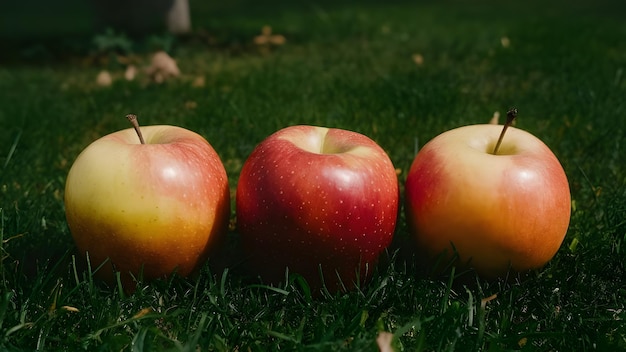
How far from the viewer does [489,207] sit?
81.7 inches

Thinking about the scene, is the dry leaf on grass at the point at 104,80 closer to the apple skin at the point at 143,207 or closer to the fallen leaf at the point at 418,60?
the fallen leaf at the point at 418,60

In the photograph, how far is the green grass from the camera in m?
1.88

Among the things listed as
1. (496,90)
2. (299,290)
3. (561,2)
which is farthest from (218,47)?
(561,2)

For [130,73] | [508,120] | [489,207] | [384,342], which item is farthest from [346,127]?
[130,73]

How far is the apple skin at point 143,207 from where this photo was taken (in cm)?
204

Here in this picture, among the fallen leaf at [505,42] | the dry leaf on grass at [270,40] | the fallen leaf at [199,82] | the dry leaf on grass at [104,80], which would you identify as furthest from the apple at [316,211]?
the dry leaf on grass at [270,40]

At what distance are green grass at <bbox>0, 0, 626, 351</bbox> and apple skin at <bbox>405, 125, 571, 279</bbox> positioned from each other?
107mm

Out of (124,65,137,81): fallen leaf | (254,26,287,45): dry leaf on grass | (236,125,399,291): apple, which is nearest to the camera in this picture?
(236,125,399,291): apple

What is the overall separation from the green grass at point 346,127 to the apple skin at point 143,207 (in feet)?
0.28

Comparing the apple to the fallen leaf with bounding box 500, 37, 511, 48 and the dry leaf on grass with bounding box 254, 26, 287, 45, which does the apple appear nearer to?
the fallen leaf with bounding box 500, 37, 511, 48

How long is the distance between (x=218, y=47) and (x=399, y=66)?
79.7 inches

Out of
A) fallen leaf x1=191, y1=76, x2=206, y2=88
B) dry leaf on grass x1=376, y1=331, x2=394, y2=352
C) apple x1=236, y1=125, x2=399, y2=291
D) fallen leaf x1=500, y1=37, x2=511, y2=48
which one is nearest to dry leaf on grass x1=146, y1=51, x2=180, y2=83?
fallen leaf x1=191, y1=76, x2=206, y2=88

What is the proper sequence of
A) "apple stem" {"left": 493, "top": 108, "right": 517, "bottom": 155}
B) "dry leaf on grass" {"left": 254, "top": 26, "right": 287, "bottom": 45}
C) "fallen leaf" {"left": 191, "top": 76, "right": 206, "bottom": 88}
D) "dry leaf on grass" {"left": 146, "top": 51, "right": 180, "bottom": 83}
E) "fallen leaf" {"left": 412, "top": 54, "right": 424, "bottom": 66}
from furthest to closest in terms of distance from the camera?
1. "dry leaf on grass" {"left": 254, "top": 26, "right": 287, "bottom": 45}
2. "fallen leaf" {"left": 412, "top": 54, "right": 424, "bottom": 66}
3. "dry leaf on grass" {"left": 146, "top": 51, "right": 180, "bottom": 83}
4. "fallen leaf" {"left": 191, "top": 76, "right": 206, "bottom": 88}
5. "apple stem" {"left": 493, "top": 108, "right": 517, "bottom": 155}

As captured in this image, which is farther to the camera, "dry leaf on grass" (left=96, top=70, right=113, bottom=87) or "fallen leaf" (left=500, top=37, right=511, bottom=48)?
"fallen leaf" (left=500, top=37, right=511, bottom=48)
